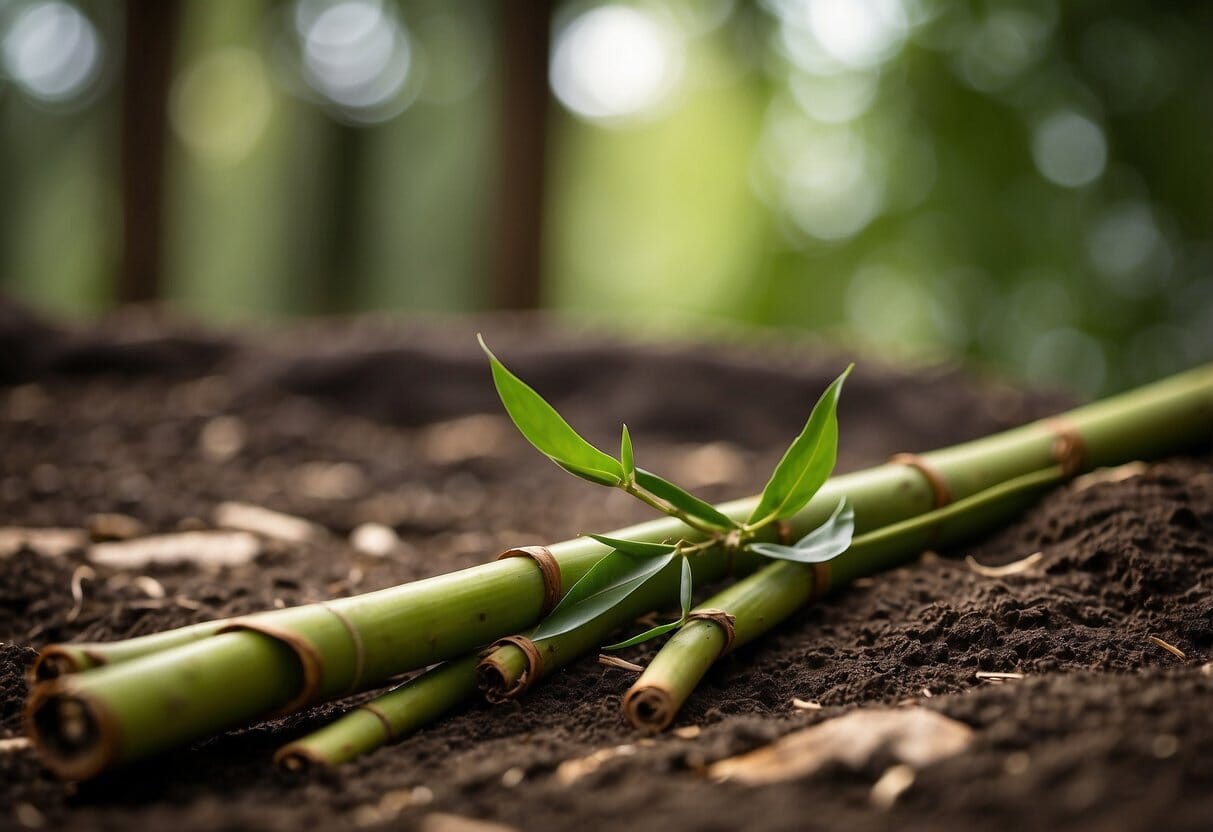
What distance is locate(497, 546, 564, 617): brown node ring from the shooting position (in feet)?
3.76

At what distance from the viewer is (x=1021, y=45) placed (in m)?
6.57

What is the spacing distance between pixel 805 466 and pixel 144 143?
5.14m

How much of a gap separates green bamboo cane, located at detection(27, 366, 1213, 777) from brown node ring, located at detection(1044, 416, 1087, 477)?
0.37 metres

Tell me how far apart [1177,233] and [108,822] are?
7.21 meters

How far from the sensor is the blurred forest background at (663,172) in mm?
6121

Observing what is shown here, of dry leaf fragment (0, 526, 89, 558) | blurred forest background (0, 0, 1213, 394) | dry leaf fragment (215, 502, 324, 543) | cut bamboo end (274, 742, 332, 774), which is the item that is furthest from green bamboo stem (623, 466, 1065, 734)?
blurred forest background (0, 0, 1213, 394)

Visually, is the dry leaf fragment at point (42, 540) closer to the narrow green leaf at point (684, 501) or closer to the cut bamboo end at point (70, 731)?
the cut bamboo end at point (70, 731)

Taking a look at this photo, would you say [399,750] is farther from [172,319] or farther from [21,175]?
[21,175]

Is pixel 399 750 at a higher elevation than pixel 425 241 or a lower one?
lower

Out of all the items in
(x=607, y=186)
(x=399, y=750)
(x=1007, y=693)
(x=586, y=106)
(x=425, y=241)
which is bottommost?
(x=399, y=750)

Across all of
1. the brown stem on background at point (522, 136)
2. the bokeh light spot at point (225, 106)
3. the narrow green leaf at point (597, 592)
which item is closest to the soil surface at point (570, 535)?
the narrow green leaf at point (597, 592)

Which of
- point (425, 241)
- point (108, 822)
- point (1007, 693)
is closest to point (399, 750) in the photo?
point (108, 822)

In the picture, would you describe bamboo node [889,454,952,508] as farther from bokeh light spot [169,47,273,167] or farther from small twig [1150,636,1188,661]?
bokeh light spot [169,47,273,167]

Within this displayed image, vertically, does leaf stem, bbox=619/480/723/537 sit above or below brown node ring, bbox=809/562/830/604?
above
